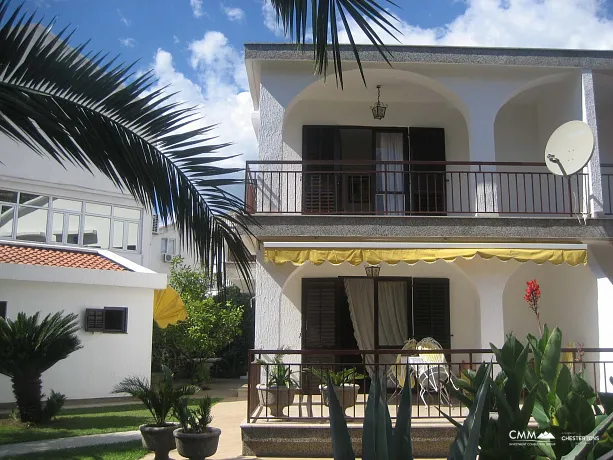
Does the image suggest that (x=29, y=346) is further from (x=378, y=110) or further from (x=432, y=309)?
(x=378, y=110)

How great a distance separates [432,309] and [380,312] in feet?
4.30

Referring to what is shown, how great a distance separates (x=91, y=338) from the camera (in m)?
20.1

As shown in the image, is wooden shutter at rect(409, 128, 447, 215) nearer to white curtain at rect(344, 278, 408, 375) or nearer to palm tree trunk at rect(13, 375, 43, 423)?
white curtain at rect(344, 278, 408, 375)

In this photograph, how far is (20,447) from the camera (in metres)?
12.3

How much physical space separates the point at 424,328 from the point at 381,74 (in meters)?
6.20

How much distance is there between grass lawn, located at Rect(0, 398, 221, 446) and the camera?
13.7 m

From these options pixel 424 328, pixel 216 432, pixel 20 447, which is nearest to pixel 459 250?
pixel 424 328

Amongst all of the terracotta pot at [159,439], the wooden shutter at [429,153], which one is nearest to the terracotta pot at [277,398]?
the terracotta pot at [159,439]

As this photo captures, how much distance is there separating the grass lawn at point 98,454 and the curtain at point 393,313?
6336mm

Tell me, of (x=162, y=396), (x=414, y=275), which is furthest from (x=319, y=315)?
(x=162, y=396)

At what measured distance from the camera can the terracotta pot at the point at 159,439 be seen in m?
10.4

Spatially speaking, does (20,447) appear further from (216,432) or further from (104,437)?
(216,432)

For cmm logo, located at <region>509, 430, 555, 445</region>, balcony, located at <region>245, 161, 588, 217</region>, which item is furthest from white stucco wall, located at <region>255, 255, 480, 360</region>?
cmm logo, located at <region>509, 430, 555, 445</region>

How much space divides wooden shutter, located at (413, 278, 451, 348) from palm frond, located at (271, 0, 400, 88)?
12.4 metres
